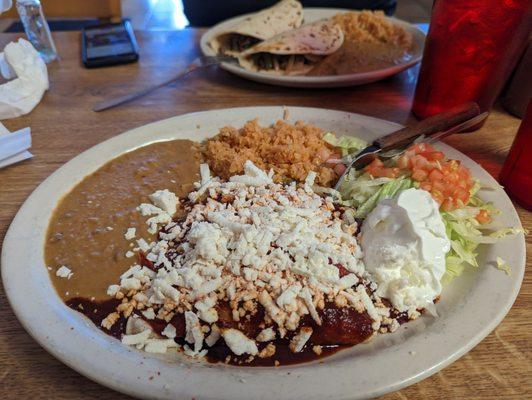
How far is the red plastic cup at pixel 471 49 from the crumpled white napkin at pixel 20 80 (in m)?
1.72

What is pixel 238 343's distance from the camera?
3.13 feet

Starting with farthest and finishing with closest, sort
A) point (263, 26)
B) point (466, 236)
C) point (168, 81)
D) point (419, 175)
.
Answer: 1. point (263, 26)
2. point (168, 81)
3. point (419, 175)
4. point (466, 236)

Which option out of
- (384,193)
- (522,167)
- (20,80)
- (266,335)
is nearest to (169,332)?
(266,335)

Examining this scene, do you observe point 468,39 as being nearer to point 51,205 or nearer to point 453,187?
point 453,187

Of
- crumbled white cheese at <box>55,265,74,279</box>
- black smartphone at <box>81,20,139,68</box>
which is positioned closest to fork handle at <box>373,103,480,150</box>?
crumbled white cheese at <box>55,265,74,279</box>

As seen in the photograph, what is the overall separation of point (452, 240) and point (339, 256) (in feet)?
1.16

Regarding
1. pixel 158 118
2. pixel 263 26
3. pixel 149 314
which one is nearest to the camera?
pixel 149 314

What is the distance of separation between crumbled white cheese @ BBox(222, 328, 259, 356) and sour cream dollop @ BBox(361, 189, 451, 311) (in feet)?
1.13

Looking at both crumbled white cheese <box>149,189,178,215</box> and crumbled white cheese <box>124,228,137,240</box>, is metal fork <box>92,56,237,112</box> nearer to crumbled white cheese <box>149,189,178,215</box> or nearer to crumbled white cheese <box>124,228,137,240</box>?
crumbled white cheese <box>149,189,178,215</box>

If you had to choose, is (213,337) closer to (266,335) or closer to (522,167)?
(266,335)

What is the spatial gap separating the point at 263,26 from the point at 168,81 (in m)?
0.66

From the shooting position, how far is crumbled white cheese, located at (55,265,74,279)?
3.63ft

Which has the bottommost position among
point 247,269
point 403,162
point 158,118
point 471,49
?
point 158,118

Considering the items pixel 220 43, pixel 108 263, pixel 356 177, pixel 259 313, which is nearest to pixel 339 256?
pixel 259 313
